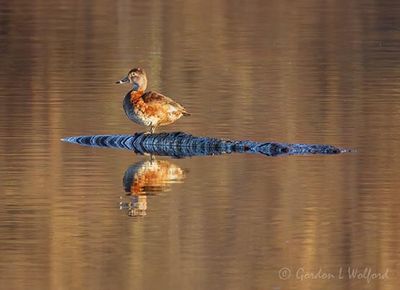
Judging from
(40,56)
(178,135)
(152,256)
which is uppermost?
(40,56)

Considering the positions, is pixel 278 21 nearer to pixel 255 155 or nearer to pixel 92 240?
pixel 255 155

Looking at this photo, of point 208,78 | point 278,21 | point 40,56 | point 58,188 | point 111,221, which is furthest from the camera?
point 278,21

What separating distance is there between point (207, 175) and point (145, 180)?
54 centimetres

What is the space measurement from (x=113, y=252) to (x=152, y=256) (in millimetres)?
296

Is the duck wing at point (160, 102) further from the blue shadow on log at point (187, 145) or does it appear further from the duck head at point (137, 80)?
the duck head at point (137, 80)

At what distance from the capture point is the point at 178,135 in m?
17.2

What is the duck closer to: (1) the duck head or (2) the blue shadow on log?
(2) the blue shadow on log

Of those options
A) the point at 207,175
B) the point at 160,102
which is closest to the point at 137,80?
the point at 160,102

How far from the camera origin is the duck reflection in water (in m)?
14.0


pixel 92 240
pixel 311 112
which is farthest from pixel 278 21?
pixel 92 240

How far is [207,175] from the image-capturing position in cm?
1539

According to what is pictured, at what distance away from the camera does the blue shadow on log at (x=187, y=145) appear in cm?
1670

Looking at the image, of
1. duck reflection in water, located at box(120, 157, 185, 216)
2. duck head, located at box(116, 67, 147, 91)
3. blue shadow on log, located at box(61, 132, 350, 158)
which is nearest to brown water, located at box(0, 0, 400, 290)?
duck reflection in water, located at box(120, 157, 185, 216)

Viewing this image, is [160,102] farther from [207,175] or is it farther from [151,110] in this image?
[207,175]
